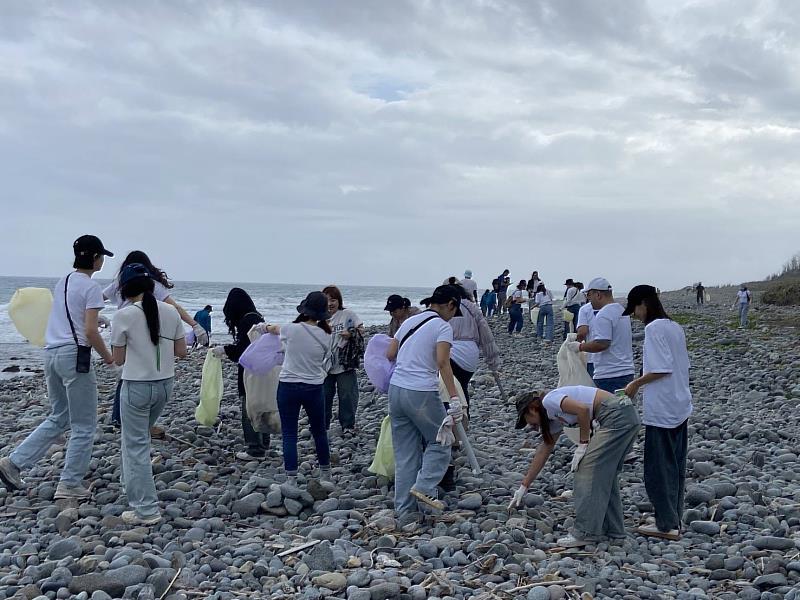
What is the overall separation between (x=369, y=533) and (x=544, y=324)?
1693 centimetres

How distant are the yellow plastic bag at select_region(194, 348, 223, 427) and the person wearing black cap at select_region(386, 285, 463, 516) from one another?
252 centimetres

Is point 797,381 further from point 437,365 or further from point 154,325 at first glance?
point 154,325

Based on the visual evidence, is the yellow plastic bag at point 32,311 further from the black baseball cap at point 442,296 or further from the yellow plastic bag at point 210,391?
the black baseball cap at point 442,296

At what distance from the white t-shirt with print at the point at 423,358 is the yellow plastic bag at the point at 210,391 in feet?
8.73

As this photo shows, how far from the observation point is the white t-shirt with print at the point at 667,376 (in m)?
5.09

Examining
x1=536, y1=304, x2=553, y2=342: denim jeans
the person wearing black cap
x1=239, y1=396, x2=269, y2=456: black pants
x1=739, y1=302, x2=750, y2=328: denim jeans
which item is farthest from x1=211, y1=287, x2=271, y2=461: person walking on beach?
x1=739, y1=302, x2=750, y2=328: denim jeans

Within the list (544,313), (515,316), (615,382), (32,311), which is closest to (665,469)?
(615,382)

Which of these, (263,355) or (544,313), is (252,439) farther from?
(544,313)

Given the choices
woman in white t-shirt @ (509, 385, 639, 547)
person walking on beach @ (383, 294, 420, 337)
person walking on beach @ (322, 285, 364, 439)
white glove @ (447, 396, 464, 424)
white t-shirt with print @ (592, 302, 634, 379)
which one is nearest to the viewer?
woman in white t-shirt @ (509, 385, 639, 547)

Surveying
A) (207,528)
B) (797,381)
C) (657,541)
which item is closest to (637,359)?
(797,381)

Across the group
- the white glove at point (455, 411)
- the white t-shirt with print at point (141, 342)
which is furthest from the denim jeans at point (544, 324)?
the white t-shirt with print at point (141, 342)

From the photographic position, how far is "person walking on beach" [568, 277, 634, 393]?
664 centimetres

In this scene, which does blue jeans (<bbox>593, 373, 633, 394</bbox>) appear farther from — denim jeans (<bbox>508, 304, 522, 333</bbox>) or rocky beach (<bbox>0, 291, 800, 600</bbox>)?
denim jeans (<bbox>508, 304, 522, 333</bbox>)

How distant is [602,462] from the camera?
4980mm
